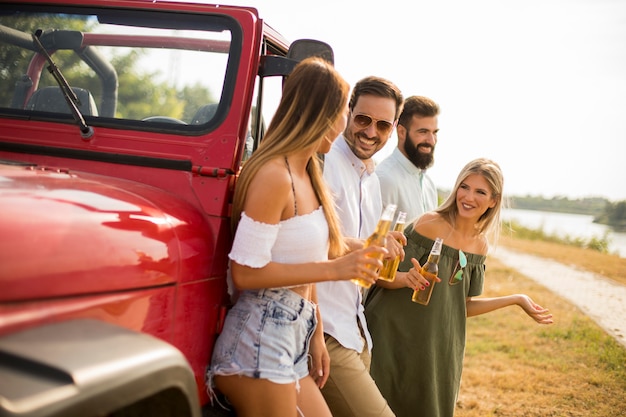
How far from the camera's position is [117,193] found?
6.67 feet

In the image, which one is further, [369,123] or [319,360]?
[369,123]

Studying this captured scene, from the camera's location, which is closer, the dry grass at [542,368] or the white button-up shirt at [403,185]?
the white button-up shirt at [403,185]

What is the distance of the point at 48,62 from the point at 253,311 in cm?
143

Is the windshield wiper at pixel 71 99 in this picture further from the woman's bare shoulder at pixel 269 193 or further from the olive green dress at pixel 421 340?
the olive green dress at pixel 421 340

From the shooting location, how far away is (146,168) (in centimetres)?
248

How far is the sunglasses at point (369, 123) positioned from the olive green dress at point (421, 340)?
33.9 inches

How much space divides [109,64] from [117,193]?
47.0 inches

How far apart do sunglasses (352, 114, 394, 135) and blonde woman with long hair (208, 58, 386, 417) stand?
2.87ft

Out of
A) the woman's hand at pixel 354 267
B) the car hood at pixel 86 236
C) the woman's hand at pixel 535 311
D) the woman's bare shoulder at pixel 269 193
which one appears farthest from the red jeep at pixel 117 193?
the woman's hand at pixel 535 311

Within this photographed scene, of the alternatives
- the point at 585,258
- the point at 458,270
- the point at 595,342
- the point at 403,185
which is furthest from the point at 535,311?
the point at 585,258

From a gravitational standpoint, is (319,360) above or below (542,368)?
above

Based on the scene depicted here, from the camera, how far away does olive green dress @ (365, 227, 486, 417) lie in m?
3.76

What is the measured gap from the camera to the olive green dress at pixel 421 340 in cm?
376

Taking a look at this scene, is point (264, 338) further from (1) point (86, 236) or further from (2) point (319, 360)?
(1) point (86, 236)
